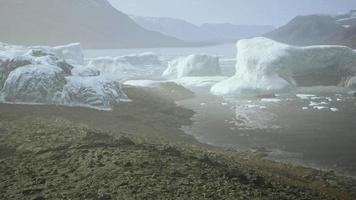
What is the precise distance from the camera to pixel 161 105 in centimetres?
3200

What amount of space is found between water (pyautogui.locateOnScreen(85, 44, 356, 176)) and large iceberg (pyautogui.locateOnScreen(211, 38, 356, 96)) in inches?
138

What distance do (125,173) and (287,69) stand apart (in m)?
34.8

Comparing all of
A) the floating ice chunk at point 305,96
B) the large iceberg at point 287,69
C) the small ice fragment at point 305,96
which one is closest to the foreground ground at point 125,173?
the floating ice chunk at point 305,96

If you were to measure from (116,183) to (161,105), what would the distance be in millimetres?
21136

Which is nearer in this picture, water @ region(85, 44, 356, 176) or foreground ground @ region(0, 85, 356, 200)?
foreground ground @ region(0, 85, 356, 200)

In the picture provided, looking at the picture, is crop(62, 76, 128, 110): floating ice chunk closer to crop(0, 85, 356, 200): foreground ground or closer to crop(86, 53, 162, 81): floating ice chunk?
crop(0, 85, 356, 200): foreground ground

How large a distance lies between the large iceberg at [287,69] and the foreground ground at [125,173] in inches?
942

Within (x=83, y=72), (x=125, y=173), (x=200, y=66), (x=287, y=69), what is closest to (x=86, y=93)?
(x=83, y=72)

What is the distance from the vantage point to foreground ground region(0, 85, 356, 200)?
10.6 m

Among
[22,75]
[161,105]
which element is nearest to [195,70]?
[161,105]

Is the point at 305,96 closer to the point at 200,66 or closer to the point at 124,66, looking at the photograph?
the point at 200,66

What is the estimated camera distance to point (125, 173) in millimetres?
11578

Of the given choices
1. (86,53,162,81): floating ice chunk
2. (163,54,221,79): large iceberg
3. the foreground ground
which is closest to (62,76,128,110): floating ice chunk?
the foreground ground

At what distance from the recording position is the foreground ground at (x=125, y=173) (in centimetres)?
1057
